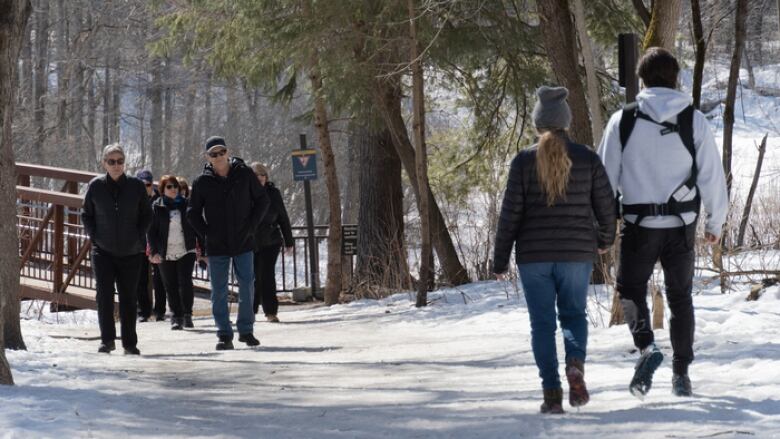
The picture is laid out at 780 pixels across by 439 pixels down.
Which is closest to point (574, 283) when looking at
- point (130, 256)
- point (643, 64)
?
point (643, 64)

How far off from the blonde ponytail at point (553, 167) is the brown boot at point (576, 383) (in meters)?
0.78

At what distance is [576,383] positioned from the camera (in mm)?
6066

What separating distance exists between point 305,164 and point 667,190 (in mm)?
12405

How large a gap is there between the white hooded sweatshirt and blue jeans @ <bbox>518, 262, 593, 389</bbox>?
0.49 metres

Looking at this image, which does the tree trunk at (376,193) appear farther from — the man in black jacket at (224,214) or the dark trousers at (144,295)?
the man in black jacket at (224,214)

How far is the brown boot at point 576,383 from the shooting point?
19.9 ft

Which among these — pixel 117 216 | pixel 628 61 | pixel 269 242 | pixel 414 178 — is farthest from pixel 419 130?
pixel 628 61

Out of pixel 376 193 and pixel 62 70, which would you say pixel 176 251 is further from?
pixel 62 70

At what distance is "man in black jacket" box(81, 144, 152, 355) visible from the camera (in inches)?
393

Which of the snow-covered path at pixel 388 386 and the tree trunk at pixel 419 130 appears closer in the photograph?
the snow-covered path at pixel 388 386

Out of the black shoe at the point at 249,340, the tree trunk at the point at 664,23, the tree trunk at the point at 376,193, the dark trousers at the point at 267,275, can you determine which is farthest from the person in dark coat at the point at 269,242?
the tree trunk at the point at 376,193

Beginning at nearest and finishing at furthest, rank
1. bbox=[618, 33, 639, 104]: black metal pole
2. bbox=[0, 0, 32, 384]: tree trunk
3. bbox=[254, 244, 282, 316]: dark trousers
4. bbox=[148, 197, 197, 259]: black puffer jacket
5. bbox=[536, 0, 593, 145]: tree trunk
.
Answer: bbox=[0, 0, 32, 384]: tree trunk < bbox=[618, 33, 639, 104]: black metal pole < bbox=[536, 0, 593, 145]: tree trunk < bbox=[148, 197, 197, 259]: black puffer jacket < bbox=[254, 244, 282, 316]: dark trousers

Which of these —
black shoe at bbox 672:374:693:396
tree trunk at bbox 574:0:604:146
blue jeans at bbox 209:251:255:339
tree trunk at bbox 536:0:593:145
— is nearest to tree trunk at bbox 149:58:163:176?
tree trunk at bbox 536:0:593:145

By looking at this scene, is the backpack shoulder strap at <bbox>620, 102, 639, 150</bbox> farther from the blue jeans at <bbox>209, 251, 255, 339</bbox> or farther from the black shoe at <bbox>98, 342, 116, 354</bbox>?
the black shoe at <bbox>98, 342, 116, 354</bbox>
